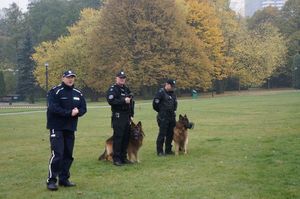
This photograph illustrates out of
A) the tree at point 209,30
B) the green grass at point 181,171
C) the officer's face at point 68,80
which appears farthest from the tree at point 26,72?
the officer's face at point 68,80

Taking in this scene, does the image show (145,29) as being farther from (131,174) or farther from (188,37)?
(131,174)

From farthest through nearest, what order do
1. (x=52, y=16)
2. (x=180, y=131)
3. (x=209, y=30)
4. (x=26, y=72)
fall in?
(x=52, y=16) < (x=26, y=72) < (x=209, y=30) < (x=180, y=131)

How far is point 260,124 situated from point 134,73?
32.2m

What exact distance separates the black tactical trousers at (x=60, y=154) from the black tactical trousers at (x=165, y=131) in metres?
3.80

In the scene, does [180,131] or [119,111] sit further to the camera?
[180,131]

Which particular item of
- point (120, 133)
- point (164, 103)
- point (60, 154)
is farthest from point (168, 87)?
point (60, 154)

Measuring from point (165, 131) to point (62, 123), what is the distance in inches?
166

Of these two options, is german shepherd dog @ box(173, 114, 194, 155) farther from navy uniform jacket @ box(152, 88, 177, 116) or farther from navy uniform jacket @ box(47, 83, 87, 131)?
navy uniform jacket @ box(47, 83, 87, 131)

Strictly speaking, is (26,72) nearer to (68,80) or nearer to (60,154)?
(68,80)

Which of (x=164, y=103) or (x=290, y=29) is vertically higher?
(x=290, y=29)

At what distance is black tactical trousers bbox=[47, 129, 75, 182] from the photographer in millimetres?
8586

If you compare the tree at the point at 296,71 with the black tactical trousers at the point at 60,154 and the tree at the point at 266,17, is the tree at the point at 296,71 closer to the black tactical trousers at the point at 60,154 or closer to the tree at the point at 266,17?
the tree at the point at 266,17

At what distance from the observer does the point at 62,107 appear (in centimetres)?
870

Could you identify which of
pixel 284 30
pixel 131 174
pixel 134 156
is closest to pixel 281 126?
pixel 134 156
